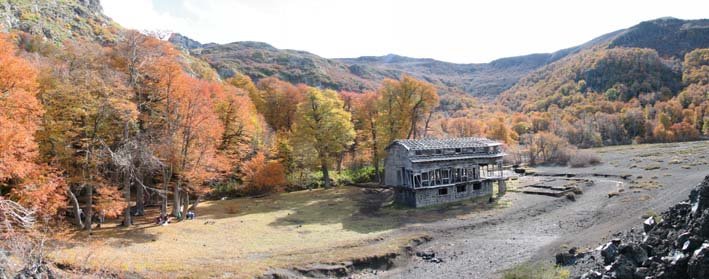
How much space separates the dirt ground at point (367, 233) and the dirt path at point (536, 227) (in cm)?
7

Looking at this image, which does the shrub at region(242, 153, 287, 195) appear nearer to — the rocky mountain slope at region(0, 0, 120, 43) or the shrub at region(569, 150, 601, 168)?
the rocky mountain slope at region(0, 0, 120, 43)

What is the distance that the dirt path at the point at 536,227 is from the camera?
24562mm

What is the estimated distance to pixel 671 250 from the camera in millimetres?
15414

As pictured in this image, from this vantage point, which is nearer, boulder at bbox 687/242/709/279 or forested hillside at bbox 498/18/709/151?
boulder at bbox 687/242/709/279

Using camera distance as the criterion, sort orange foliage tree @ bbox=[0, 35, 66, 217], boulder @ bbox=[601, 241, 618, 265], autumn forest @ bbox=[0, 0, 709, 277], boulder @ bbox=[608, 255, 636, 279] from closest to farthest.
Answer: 1. boulder @ bbox=[608, 255, 636, 279]
2. boulder @ bbox=[601, 241, 618, 265]
3. orange foliage tree @ bbox=[0, 35, 66, 217]
4. autumn forest @ bbox=[0, 0, 709, 277]

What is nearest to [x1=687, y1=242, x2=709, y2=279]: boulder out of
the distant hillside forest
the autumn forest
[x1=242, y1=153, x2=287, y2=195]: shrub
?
the distant hillside forest

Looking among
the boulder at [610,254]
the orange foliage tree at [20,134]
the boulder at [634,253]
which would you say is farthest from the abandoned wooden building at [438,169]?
the orange foliage tree at [20,134]

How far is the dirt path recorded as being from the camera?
2456 centimetres

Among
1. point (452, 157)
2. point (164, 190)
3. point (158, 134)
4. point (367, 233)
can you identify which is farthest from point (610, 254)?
point (158, 134)

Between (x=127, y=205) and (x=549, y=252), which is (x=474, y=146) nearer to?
(x=549, y=252)

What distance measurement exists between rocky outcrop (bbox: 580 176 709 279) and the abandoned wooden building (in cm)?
2281

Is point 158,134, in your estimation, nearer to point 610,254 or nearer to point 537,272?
point 537,272

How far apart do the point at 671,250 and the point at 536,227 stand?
1729 centimetres

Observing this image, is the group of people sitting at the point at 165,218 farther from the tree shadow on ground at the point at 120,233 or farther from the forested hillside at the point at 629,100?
the forested hillside at the point at 629,100
